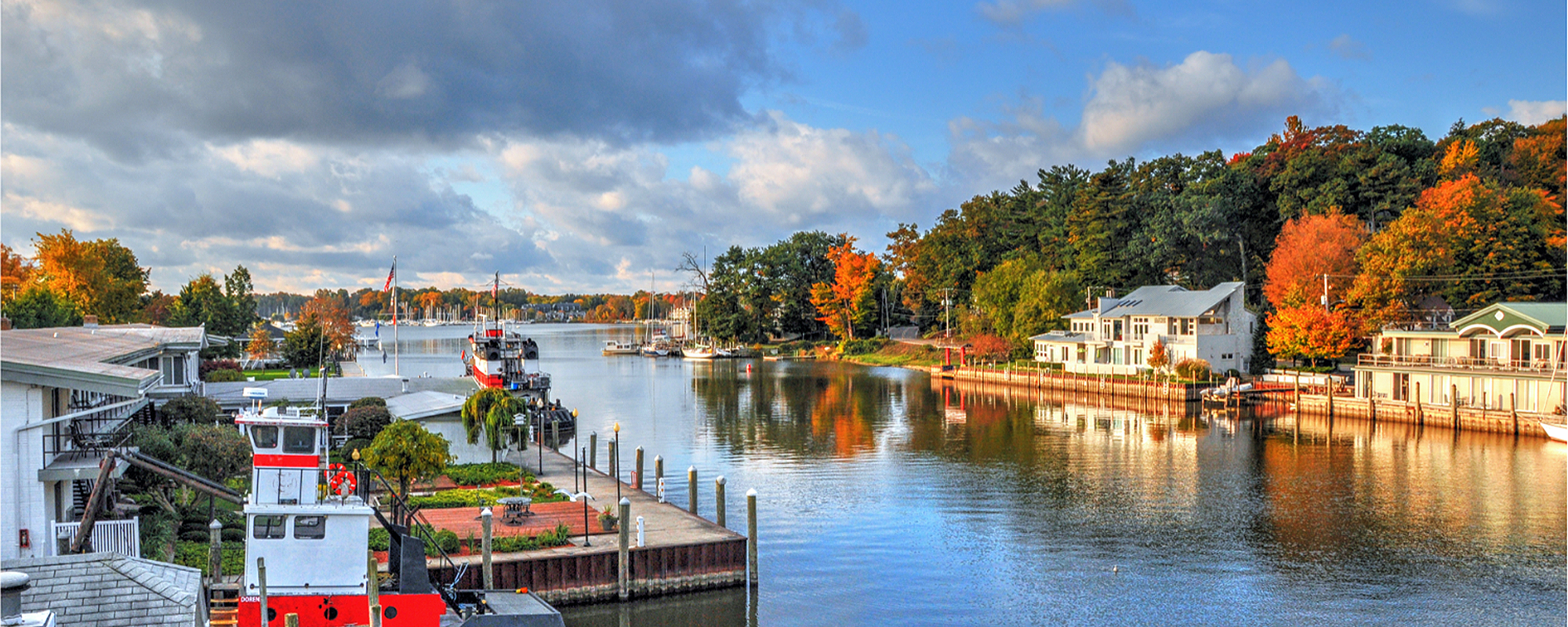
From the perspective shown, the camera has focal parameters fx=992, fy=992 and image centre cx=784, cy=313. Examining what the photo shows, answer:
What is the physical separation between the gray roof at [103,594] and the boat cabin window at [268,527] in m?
7.18

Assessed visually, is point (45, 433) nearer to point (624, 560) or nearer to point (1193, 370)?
point (624, 560)

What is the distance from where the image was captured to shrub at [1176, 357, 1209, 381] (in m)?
69.5

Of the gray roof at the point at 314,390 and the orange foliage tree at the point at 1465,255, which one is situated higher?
the orange foliage tree at the point at 1465,255

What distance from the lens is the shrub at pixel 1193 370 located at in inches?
2736

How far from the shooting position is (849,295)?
5074 inches

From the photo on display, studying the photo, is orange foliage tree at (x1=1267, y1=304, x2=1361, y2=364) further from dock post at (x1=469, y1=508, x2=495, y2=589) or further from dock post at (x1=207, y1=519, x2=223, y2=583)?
dock post at (x1=207, y1=519, x2=223, y2=583)

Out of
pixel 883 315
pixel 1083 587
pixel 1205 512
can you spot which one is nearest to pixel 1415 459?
pixel 1205 512

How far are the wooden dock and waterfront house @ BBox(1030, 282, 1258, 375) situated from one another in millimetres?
55956

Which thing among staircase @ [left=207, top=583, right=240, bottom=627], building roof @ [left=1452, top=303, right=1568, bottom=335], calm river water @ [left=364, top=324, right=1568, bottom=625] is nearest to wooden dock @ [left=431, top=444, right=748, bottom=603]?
calm river water @ [left=364, top=324, right=1568, bottom=625]

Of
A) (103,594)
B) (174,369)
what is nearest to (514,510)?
(103,594)

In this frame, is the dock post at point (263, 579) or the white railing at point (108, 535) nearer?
the dock post at point (263, 579)

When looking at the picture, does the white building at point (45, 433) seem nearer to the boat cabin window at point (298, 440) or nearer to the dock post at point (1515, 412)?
the boat cabin window at point (298, 440)

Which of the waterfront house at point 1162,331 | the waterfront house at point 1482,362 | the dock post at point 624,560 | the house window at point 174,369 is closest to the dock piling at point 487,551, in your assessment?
the dock post at point 624,560

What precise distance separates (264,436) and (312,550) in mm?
2372
